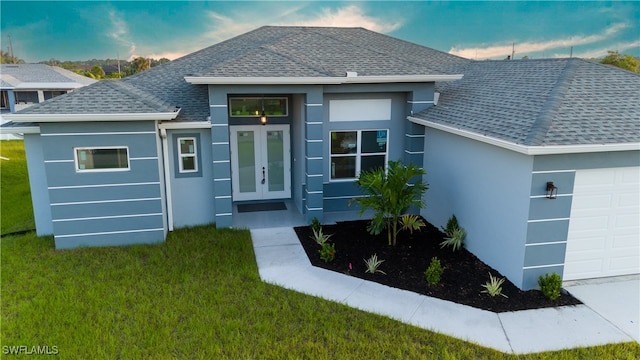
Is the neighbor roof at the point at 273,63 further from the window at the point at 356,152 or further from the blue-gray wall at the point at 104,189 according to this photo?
the window at the point at 356,152

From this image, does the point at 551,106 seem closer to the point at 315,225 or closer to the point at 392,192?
the point at 392,192

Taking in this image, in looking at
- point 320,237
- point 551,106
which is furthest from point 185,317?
point 551,106

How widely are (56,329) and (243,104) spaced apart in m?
7.32

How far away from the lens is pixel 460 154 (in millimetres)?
9320

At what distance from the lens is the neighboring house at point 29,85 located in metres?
29.7

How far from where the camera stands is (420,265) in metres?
8.33

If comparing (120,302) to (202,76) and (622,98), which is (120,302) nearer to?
(202,76)

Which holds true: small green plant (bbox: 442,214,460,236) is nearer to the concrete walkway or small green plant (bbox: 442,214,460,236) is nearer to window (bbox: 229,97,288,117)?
the concrete walkway

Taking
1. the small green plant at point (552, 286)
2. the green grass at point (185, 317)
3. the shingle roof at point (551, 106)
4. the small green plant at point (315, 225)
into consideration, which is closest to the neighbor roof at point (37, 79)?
the green grass at point (185, 317)

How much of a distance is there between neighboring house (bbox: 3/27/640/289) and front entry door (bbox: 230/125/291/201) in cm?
4

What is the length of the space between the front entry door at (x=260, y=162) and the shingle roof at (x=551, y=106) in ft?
13.4

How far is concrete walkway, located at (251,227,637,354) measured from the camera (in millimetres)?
5883

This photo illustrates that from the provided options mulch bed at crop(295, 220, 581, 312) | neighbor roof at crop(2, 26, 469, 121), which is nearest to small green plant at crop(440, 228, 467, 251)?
mulch bed at crop(295, 220, 581, 312)

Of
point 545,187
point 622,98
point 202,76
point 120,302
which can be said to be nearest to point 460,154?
point 545,187
